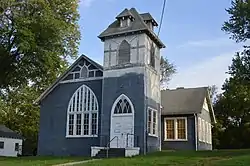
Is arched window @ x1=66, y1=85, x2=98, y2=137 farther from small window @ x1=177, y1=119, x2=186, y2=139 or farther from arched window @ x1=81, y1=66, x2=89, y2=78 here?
small window @ x1=177, y1=119, x2=186, y2=139

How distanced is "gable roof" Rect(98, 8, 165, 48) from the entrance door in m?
4.49

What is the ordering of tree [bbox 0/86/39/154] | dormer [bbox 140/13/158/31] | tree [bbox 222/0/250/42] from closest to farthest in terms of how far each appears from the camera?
tree [bbox 222/0/250/42] → dormer [bbox 140/13/158/31] → tree [bbox 0/86/39/154]

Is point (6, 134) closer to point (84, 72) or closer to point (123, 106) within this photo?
point (84, 72)

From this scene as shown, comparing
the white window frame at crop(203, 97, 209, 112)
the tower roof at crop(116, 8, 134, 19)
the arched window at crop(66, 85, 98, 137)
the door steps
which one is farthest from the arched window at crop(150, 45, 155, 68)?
the white window frame at crop(203, 97, 209, 112)

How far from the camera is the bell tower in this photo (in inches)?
909

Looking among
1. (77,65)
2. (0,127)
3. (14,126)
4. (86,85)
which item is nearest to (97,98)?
(86,85)

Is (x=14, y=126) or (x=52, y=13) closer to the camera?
(x=52, y=13)

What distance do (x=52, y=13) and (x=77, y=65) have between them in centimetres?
425

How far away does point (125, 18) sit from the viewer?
25062mm

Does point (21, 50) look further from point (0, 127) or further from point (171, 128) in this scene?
point (0, 127)

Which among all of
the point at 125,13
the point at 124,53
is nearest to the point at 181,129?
the point at 124,53

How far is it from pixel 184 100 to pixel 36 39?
12.3 metres

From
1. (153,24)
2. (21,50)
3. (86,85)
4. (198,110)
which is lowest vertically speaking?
(198,110)

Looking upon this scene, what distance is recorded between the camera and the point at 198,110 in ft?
87.0
